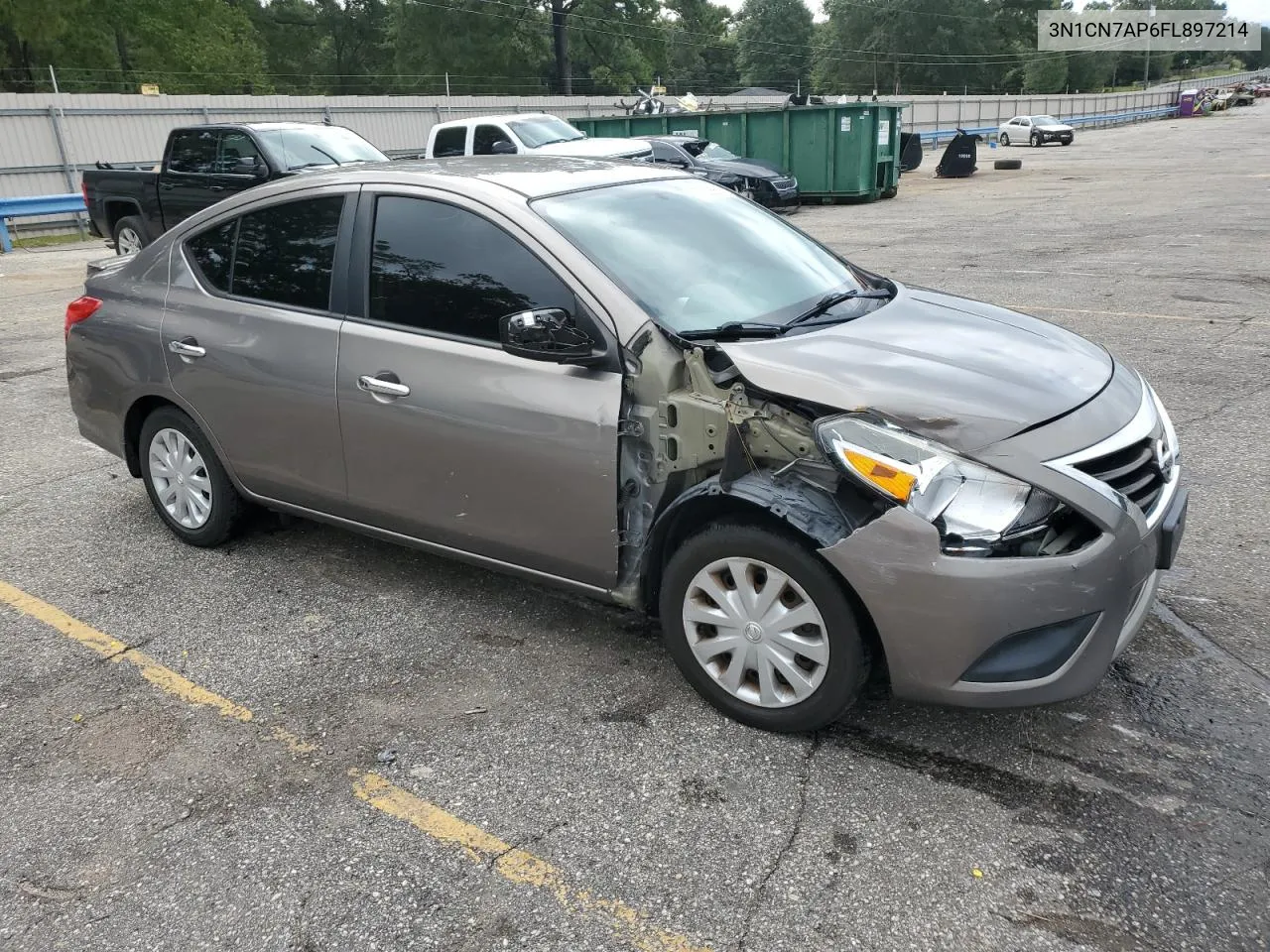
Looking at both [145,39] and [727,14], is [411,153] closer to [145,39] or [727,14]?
[145,39]

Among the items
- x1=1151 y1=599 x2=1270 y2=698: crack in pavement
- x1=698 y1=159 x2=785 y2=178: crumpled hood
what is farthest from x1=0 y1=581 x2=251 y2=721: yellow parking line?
x1=698 y1=159 x2=785 y2=178: crumpled hood

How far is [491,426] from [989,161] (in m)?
35.0

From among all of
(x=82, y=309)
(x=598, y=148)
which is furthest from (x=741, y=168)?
(x=82, y=309)

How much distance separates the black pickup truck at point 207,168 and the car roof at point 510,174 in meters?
7.61

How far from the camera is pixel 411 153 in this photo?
26.6 metres

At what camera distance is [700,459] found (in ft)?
10.3

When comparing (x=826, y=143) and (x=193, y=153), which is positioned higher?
(x=193, y=153)

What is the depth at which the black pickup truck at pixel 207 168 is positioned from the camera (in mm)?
11422

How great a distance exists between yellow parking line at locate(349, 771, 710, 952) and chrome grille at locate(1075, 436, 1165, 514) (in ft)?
5.49

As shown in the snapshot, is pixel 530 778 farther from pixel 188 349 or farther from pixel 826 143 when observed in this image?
pixel 826 143

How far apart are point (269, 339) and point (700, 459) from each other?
197 centimetres

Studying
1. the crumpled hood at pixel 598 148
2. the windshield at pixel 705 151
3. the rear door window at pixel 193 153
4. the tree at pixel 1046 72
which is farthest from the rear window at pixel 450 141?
the tree at pixel 1046 72

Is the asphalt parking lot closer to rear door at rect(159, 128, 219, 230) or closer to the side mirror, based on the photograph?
the side mirror

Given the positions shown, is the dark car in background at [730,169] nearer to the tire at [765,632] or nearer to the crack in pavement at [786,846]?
the tire at [765,632]
